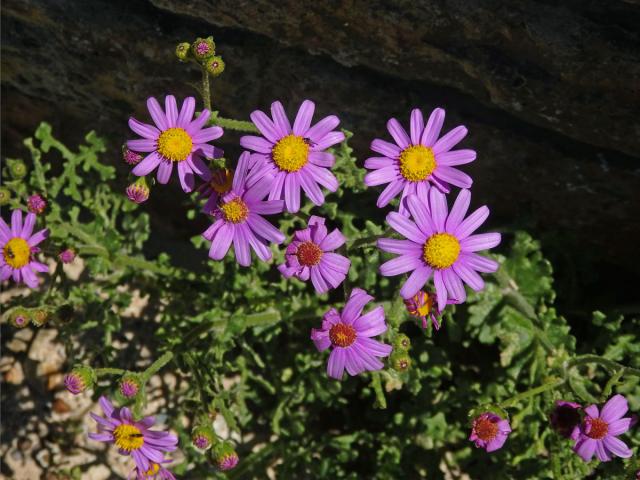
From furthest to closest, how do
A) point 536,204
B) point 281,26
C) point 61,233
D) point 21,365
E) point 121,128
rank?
1. point 21,365
2. point 121,128
3. point 536,204
4. point 61,233
5. point 281,26

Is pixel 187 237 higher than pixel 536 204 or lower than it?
lower

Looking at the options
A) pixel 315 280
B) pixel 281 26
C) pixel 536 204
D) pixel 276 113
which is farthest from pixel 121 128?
pixel 536 204

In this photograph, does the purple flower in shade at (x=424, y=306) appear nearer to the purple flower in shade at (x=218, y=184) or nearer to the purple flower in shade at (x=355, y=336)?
the purple flower in shade at (x=355, y=336)

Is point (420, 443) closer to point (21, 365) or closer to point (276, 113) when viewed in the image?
point (276, 113)

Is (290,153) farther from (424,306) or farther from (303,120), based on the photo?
(424,306)

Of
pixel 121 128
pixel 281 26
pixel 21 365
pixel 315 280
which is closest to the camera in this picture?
pixel 315 280

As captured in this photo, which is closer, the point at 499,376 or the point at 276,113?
the point at 276,113
